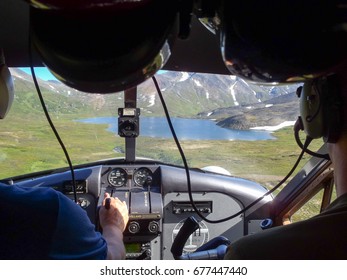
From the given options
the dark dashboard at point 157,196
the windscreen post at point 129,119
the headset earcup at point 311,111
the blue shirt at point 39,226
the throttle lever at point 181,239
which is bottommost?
the dark dashboard at point 157,196

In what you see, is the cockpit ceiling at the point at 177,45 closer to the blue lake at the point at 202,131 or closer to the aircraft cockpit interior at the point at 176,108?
the aircraft cockpit interior at the point at 176,108

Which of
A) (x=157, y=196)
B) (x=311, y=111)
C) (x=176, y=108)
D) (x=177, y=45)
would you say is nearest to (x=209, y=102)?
(x=176, y=108)

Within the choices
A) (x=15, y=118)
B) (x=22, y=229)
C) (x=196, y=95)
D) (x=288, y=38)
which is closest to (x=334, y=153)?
(x=288, y=38)

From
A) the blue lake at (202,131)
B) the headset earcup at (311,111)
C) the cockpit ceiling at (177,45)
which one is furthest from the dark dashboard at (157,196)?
the headset earcup at (311,111)

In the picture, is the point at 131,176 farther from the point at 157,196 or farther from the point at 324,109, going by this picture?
the point at 324,109

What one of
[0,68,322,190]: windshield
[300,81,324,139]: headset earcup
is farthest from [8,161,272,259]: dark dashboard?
[300,81,324,139]: headset earcup

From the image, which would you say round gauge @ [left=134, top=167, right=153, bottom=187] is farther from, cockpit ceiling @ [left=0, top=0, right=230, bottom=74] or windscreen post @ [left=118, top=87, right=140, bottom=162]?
cockpit ceiling @ [left=0, top=0, right=230, bottom=74]
